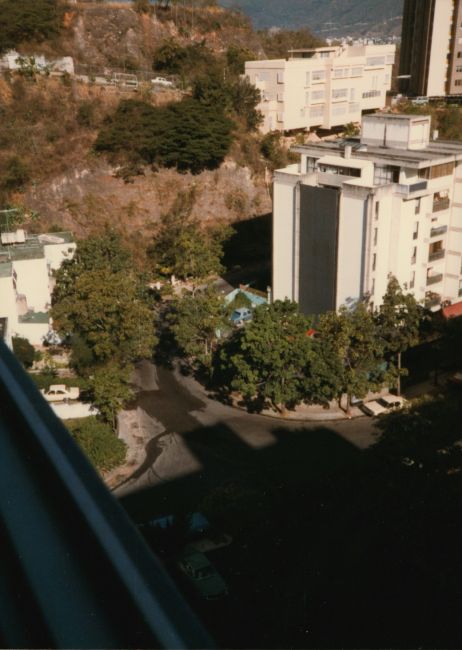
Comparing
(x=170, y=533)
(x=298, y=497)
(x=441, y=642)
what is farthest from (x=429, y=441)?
(x=170, y=533)

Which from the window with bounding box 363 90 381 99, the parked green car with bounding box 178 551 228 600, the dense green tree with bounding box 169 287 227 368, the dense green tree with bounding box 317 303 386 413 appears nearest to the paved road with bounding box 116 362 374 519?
the dense green tree with bounding box 317 303 386 413

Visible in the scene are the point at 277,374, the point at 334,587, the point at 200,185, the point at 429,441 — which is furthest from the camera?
the point at 200,185

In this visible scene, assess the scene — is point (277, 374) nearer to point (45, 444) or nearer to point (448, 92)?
point (45, 444)

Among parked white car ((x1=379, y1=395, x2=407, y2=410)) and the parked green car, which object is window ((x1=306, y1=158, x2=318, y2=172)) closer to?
parked white car ((x1=379, y1=395, x2=407, y2=410))

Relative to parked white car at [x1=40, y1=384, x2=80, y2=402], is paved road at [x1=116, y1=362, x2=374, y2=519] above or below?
below

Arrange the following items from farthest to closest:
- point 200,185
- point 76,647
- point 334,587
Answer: point 200,185 → point 334,587 → point 76,647

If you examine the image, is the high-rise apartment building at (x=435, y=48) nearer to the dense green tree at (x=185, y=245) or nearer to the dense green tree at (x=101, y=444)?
the dense green tree at (x=185, y=245)
